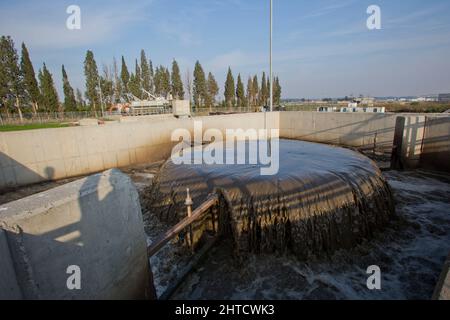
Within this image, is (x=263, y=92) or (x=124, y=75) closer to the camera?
(x=124, y=75)

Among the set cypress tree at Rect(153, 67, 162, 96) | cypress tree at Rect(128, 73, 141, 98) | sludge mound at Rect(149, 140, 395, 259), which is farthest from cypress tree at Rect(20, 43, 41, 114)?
sludge mound at Rect(149, 140, 395, 259)

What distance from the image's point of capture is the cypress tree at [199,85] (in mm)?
46844

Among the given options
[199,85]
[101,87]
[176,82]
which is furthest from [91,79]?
[199,85]

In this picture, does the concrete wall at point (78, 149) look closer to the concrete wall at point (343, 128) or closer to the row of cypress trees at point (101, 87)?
the concrete wall at point (343, 128)

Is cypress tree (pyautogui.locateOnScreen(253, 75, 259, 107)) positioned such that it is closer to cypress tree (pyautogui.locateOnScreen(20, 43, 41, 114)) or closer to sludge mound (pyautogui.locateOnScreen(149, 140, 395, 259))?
cypress tree (pyautogui.locateOnScreen(20, 43, 41, 114))

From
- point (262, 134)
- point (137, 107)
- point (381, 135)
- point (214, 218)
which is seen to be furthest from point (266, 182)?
point (137, 107)

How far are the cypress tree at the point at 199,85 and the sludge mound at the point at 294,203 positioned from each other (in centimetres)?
4263

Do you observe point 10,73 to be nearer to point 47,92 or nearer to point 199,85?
point 47,92

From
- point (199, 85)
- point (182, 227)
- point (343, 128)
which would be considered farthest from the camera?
point (199, 85)

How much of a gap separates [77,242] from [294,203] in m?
4.20

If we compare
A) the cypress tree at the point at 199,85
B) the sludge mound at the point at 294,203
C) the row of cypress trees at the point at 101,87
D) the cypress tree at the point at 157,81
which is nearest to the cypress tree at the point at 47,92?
the row of cypress trees at the point at 101,87

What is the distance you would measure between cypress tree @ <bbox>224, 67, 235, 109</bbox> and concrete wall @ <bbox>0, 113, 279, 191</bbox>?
35289 mm

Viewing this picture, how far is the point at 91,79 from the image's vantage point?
1542 inches

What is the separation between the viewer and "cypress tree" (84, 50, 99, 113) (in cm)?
3878
